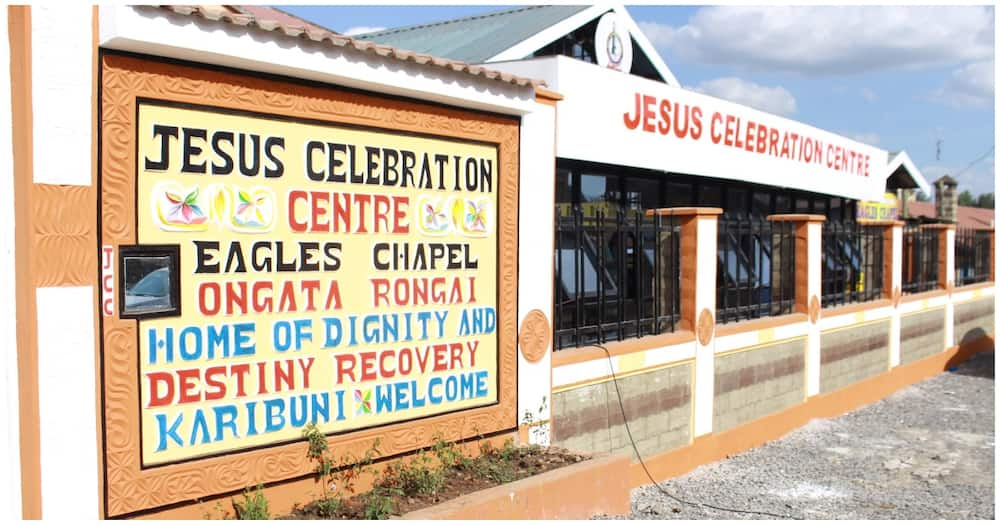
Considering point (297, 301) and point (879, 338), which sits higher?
point (297, 301)

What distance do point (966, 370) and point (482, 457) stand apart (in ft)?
50.3

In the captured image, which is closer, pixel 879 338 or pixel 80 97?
pixel 80 97

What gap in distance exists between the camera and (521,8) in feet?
67.1

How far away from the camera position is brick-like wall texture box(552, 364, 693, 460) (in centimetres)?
877

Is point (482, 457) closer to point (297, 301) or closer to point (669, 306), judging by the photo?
point (297, 301)

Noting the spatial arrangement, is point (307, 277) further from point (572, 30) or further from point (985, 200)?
point (985, 200)

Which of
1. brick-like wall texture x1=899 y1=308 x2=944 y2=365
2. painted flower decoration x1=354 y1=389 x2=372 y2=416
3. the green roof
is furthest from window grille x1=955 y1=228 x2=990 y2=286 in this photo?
painted flower decoration x1=354 y1=389 x2=372 y2=416

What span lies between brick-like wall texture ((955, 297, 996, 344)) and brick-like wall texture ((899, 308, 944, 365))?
1.31 m

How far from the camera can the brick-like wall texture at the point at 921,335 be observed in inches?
670

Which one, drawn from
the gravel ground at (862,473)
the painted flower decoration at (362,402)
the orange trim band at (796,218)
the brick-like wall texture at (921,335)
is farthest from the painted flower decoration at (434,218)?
the brick-like wall texture at (921,335)

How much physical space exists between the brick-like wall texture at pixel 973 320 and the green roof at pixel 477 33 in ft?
36.9

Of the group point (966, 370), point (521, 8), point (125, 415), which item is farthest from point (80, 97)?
point (966, 370)

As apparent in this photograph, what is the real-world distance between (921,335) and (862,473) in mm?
8374

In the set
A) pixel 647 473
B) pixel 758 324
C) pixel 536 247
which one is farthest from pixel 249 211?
pixel 758 324
